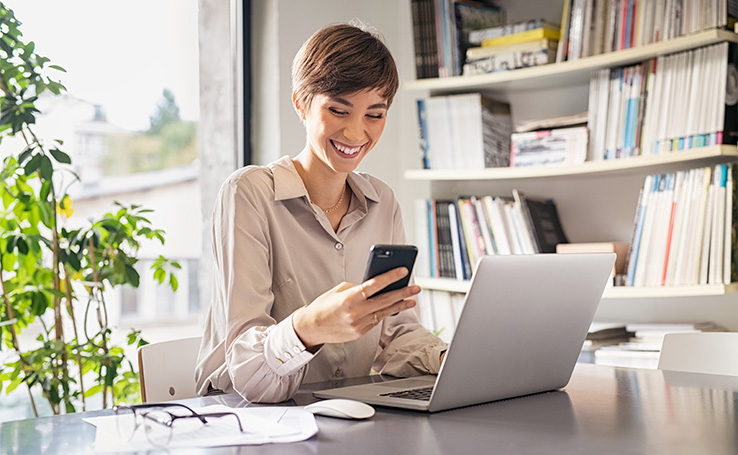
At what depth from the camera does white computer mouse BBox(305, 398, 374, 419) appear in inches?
41.4

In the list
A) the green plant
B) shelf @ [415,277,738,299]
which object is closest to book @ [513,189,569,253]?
shelf @ [415,277,738,299]

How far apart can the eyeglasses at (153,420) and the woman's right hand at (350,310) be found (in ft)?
0.55

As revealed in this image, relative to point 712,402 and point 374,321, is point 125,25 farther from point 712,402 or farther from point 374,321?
point 712,402

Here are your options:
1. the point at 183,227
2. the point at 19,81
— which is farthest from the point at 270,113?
the point at 19,81

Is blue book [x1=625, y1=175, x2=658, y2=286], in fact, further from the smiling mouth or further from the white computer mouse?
the white computer mouse

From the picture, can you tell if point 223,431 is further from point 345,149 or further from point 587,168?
point 587,168

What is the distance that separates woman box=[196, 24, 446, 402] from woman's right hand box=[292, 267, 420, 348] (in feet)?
0.15

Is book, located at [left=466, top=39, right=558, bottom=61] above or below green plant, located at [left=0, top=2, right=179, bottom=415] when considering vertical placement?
above

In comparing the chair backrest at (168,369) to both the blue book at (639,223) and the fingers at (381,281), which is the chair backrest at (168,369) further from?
the blue book at (639,223)

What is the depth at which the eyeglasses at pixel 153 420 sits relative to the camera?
94 centimetres

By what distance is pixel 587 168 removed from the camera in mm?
2576

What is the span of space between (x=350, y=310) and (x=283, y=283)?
0.45 meters

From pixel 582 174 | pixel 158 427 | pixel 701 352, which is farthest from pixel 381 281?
pixel 582 174

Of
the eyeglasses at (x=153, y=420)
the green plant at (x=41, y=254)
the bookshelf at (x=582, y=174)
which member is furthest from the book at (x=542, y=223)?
the eyeglasses at (x=153, y=420)
